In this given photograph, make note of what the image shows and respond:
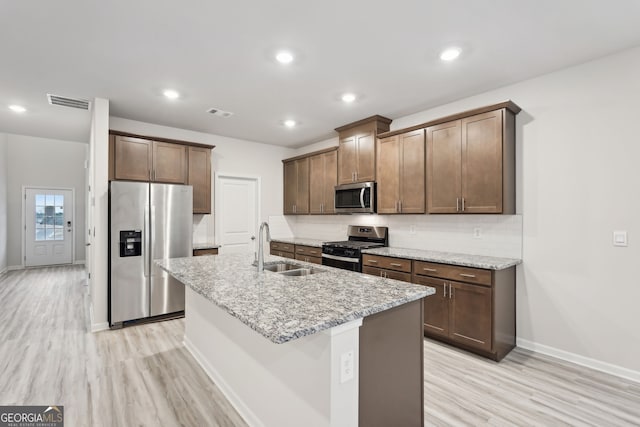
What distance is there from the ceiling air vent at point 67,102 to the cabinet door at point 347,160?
3.23 m

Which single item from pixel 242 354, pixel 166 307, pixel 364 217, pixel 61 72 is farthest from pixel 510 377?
pixel 61 72

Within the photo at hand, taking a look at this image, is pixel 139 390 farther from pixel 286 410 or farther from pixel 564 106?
pixel 564 106

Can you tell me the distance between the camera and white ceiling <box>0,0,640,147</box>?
200cm

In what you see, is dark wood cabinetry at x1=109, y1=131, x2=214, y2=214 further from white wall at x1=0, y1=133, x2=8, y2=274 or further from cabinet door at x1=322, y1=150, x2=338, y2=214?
white wall at x1=0, y1=133, x2=8, y2=274

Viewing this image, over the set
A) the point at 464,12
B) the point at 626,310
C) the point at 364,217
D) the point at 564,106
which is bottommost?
the point at 626,310

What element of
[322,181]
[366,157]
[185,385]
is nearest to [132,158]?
[322,181]

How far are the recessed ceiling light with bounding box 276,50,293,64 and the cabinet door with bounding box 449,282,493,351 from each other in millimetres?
2535

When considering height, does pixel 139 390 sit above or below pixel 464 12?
below

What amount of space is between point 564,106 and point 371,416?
3055 millimetres

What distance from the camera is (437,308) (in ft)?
10.3

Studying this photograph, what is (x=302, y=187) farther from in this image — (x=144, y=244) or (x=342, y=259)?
(x=144, y=244)

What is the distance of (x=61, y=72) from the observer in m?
2.87

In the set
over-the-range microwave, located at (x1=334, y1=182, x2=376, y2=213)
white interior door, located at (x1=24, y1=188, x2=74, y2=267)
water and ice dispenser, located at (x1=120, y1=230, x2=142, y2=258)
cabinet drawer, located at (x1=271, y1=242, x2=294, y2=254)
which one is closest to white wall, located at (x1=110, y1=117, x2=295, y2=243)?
cabinet drawer, located at (x1=271, y1=242, x2=294, y2=254)

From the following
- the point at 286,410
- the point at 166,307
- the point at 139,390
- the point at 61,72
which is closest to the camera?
the point at 286,410
